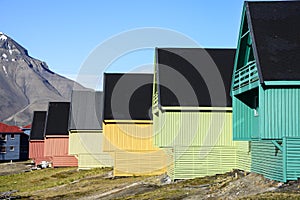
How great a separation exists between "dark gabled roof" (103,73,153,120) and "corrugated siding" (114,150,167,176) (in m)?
3.38

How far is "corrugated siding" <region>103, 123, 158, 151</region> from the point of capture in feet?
150

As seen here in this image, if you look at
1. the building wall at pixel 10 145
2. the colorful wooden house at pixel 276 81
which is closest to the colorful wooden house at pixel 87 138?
the building wall at pixel 10 145

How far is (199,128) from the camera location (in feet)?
118

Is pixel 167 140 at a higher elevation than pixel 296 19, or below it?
below

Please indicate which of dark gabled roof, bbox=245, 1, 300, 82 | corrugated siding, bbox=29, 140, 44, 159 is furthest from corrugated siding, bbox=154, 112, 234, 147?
corrugated siding, bbox=29, 140, 44, 159

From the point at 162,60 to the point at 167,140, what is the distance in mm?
6631

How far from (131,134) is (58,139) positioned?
22.6 metres

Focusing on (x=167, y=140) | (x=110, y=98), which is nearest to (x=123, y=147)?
(x=110, y=98)

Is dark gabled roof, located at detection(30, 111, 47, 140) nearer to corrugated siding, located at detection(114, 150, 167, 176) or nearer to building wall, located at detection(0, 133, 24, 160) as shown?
building wall, located at detection(0, 133, 24, 160)

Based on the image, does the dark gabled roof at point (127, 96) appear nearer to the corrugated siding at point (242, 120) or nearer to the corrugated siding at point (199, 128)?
the corrugated siding at point (199, 128)

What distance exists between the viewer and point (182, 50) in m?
41.1

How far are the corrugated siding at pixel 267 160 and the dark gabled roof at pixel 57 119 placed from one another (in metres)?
40.9

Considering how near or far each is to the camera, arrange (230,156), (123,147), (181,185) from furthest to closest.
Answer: (123,147), (230,156), (181,185)

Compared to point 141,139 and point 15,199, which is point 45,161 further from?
point 15,199
